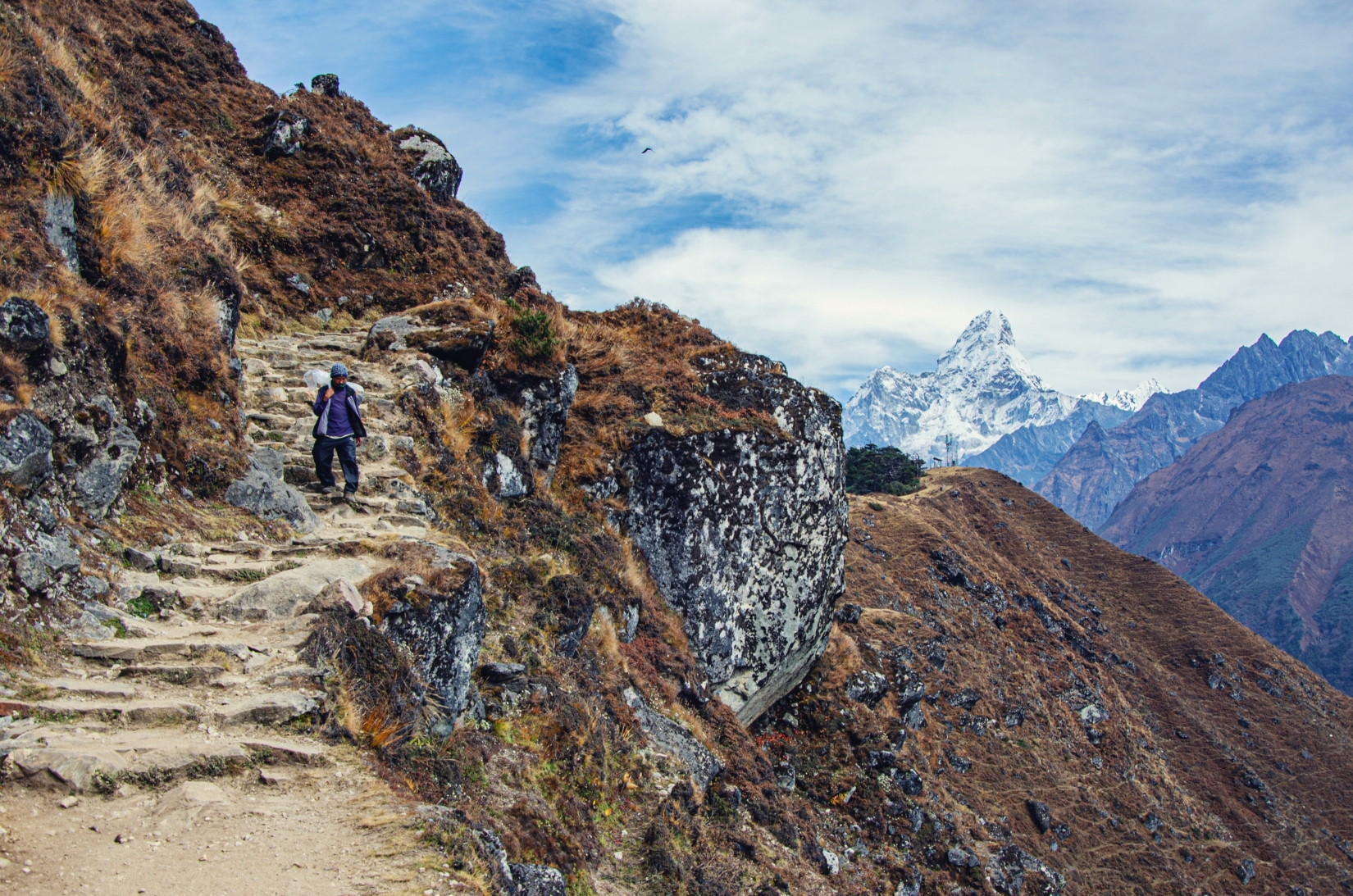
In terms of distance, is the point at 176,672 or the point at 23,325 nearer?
the point at 176,672

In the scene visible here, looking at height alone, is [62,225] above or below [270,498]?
above

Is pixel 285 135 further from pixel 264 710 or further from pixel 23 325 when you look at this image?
pixel 264 710

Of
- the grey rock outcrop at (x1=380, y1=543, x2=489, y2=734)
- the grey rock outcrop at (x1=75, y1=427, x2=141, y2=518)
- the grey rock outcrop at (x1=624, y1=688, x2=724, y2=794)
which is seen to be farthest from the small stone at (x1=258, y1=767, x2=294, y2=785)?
the grey rock outcrop at (x1=624, y1=688, x2=724, y2=794)

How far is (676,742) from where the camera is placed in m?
12.7

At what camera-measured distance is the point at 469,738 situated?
27.5ft

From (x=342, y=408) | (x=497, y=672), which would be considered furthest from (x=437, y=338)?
(x=497, y=672)

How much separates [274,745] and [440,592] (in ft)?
9.20

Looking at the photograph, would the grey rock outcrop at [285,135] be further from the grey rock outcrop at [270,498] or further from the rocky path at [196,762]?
the rocky path at [196,762]

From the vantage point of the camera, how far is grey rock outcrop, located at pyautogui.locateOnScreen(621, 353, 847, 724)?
727 inches

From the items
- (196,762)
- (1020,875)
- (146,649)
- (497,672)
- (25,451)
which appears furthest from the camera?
(1020,875)

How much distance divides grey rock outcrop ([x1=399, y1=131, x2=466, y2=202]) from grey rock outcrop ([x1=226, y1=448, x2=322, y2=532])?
15796 millimetres

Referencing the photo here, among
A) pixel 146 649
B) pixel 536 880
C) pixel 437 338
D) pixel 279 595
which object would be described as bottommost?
pixel 536 880

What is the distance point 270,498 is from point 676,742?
774 cm

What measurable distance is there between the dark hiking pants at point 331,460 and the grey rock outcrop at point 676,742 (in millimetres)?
5906
